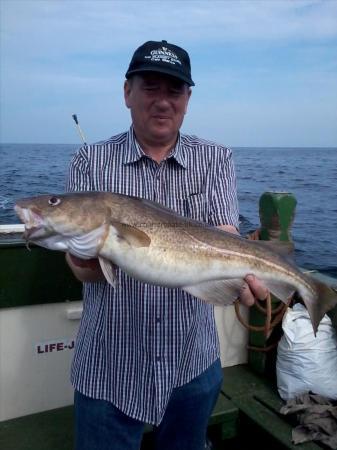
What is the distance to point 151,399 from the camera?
106 inches

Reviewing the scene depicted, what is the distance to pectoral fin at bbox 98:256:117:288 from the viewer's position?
245cm

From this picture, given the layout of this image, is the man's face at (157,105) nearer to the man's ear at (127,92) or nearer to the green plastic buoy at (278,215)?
the man's ear at (127,92)

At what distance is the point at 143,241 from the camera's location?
255 cm

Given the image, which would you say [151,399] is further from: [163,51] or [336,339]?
[336,339]

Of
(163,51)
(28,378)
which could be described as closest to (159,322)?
(163,51)

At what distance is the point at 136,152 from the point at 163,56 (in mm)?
549

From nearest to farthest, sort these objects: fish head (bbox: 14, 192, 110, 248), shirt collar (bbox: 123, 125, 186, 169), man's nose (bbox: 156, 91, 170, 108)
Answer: fish head (bbox: 14, 192, 110, 248) → man's nose (bbox: 156, 91, 170, 108) → shirt collar (bbox: 123, 125, 186, 169)

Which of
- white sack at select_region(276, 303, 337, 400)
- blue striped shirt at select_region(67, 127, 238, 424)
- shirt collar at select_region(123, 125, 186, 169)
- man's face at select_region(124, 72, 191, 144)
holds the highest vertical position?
man's face at select_region(124, 72, 191, 144)

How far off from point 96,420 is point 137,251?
3.27 feet

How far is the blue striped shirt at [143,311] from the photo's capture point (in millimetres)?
2699

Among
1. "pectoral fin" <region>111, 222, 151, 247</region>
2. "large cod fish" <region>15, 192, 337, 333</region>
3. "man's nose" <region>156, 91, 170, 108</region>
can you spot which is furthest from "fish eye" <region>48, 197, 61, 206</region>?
"man's nose" <region>156, 91, 170, 108</region>

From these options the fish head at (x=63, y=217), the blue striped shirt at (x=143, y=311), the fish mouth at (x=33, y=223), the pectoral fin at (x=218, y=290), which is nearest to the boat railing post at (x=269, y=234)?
the blue striped shirt at (x=143, y=311)

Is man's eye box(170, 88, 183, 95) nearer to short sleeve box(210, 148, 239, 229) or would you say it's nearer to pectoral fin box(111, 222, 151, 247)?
short sleeve box(210, 148, 239, 229)

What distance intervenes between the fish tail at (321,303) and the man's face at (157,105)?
1.33 metres
